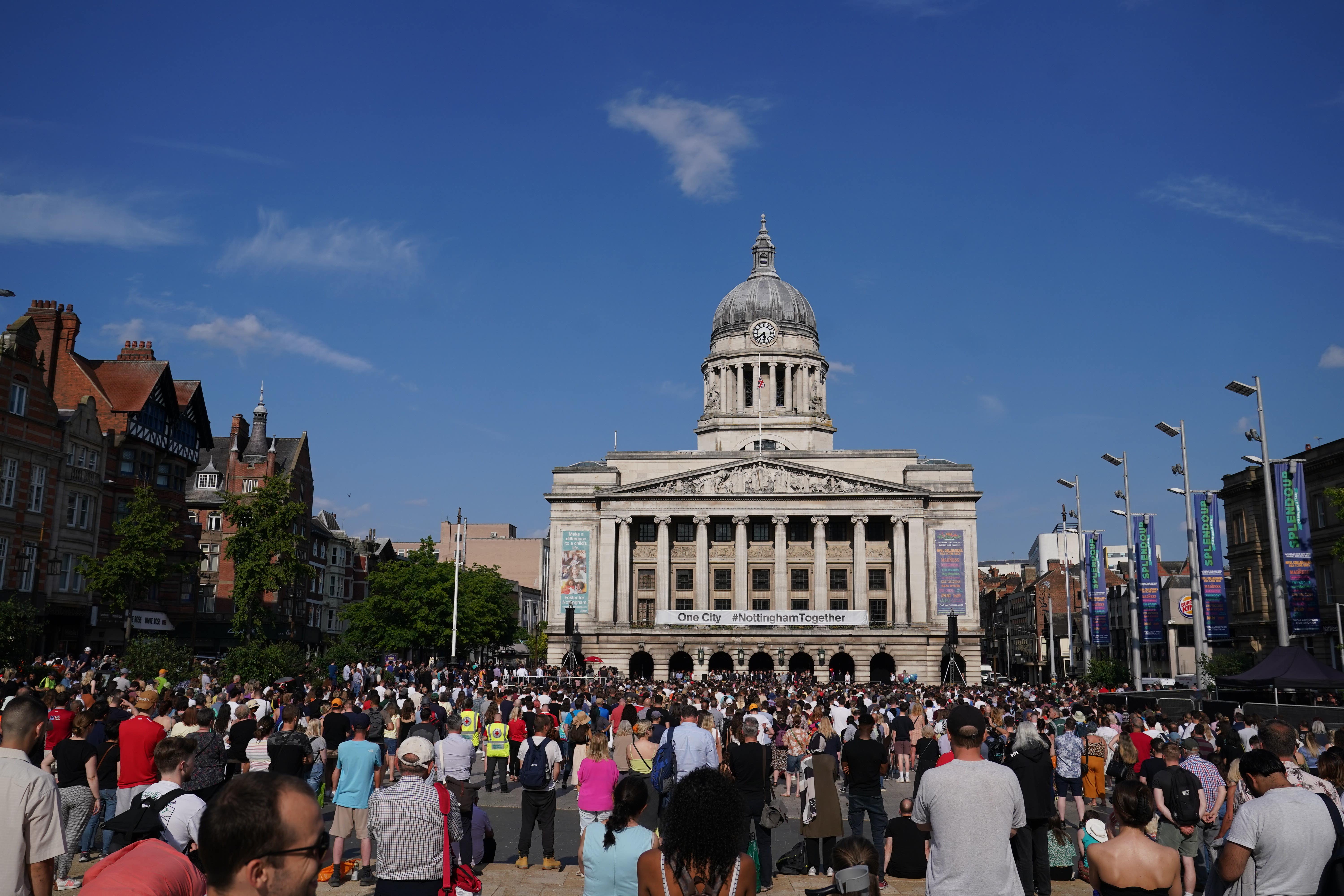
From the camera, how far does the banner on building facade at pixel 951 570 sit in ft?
269

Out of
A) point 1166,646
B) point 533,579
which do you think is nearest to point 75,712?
point 1166,646

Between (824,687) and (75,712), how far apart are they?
44.1m

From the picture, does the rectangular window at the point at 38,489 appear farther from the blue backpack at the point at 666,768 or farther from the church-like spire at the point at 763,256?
the church-like spire at the point at 763,256

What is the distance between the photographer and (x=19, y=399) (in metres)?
44.8

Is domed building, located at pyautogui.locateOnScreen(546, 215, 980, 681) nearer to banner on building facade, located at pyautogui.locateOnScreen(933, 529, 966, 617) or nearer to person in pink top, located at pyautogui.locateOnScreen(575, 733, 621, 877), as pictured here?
banner on building facade, located at pyautogui.locateOnScreen(933, 529, 966, 617)

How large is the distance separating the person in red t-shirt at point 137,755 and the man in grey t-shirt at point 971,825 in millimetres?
9362

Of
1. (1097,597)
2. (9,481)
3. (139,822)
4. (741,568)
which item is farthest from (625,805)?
(741,568)

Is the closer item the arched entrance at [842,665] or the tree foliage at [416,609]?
the tree foliage at [416,609]

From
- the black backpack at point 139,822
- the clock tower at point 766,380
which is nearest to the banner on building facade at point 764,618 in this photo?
the clock tower at point 766,380

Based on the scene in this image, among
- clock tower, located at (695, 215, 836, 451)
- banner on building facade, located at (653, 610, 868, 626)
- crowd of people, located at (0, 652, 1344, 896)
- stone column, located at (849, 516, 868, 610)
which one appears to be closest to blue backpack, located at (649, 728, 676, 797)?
crowd of people, located at (0, 652, 1344, 896)

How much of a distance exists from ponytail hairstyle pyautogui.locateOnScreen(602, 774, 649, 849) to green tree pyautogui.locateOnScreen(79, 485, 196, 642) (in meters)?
43.3

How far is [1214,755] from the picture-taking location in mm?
16719

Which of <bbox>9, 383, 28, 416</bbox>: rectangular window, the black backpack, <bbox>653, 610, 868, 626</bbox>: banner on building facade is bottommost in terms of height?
the black backpack

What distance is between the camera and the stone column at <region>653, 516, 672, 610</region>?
86875mm
